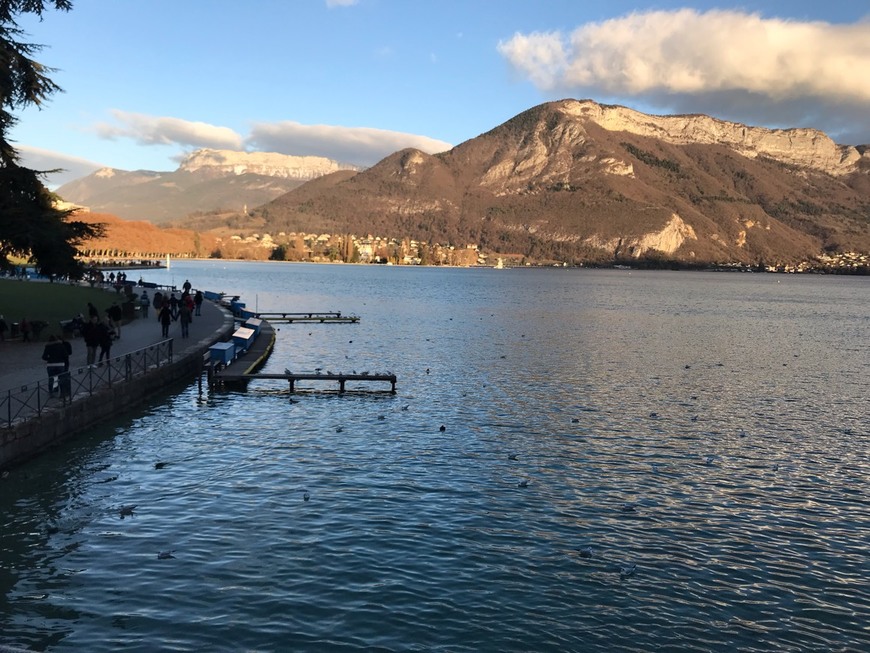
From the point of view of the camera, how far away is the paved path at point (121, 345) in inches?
958

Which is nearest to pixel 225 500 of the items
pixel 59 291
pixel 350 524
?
pixel 350 524

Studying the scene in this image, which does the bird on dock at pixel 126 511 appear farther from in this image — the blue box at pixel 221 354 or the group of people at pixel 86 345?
the blue box at pixel 221 354

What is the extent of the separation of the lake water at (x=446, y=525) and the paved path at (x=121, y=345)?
355 centimetres

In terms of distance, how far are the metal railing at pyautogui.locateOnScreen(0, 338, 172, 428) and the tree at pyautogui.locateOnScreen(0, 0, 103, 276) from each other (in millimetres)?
6373

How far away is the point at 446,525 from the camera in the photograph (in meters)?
16.1

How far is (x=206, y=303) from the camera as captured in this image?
6650 centimetres

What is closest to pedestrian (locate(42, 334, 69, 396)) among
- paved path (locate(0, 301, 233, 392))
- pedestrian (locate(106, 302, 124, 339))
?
paved path (locate(0, 301, 233, 392))

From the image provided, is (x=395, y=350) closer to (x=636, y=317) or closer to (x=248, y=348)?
(x=248, y=348)

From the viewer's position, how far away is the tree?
30109 mm

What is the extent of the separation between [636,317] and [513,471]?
67918 mm

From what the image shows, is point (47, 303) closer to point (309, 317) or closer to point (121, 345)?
point (121, 345)

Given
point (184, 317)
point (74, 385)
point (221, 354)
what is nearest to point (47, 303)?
point (184, 317)

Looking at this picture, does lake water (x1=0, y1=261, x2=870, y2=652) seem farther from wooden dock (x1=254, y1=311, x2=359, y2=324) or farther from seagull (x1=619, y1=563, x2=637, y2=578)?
wooden dock (x1=254, y1=311, x2=359, y2=324)

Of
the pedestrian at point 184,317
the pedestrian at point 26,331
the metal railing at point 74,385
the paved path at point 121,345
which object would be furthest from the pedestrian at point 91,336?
the pedestrian at point 184,317
